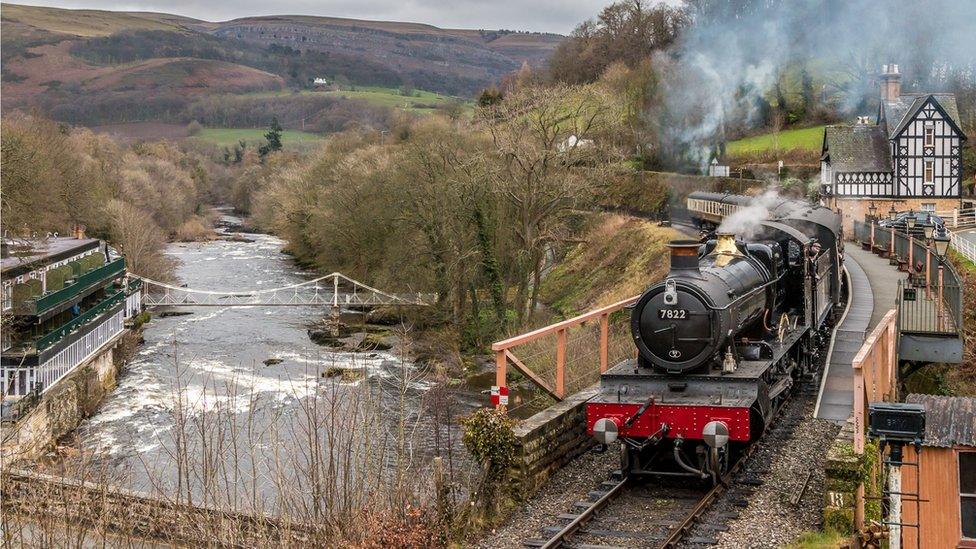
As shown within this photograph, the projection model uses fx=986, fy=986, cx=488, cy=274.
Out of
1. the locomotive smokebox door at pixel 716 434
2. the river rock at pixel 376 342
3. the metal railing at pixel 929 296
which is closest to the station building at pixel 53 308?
the river rock at pixel 376 342

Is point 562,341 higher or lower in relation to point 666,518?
higher

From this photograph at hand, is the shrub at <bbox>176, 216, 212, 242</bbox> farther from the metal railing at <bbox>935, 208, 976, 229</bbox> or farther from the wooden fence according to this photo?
the wooden fence

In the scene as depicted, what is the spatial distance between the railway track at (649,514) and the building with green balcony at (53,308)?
1925 centimetres

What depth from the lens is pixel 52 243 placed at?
4200 cm

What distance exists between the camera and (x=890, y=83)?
178 ft

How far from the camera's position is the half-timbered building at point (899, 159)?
2014 inches

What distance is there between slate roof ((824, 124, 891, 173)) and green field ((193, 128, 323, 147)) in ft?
378

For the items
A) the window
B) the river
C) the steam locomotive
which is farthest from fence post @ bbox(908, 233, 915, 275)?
the window

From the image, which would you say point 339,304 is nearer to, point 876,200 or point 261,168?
point 876,200

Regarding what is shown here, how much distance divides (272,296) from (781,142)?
119 ft

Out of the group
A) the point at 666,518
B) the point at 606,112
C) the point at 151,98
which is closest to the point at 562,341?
the point at 666,518

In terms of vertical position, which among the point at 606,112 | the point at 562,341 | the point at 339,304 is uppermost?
the point at 606,112

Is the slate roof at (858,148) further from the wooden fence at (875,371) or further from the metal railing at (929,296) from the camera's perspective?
the wooden fence at (875,371)

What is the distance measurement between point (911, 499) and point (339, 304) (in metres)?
37.7
